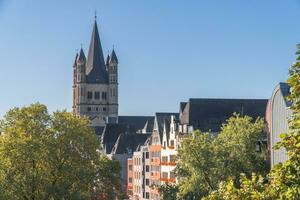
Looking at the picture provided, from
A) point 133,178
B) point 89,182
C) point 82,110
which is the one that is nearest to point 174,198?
point 89,182

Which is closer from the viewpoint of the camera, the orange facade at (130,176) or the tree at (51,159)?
the tree at (51,159)

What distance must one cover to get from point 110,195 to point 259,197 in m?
32.3

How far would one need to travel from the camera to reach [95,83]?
191250 mm

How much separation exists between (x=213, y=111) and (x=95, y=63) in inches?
4720

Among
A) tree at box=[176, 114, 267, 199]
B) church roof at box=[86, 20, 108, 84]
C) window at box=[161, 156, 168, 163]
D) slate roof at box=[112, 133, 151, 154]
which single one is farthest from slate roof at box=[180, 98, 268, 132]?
church roof at box=[86, 20, 108, 84]

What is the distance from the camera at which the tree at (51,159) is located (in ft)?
156

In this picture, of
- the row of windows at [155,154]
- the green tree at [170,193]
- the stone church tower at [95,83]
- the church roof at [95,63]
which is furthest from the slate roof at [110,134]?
the church roof at [95,63]

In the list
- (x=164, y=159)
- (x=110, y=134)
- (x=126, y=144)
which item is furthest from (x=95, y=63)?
(x=164, y=159)

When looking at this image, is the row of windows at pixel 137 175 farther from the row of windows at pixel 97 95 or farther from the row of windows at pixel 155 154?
the row of windows at pixel 97 95

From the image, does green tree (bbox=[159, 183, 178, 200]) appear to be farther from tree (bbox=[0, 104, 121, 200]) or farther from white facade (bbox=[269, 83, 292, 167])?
white facade (bbox=[269, 83, 292, 167])

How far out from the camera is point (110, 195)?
50844 mm

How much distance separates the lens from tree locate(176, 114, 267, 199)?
166ft

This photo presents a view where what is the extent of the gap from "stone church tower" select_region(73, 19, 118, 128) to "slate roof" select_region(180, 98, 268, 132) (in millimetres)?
112842

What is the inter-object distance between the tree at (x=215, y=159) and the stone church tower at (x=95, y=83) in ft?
441
